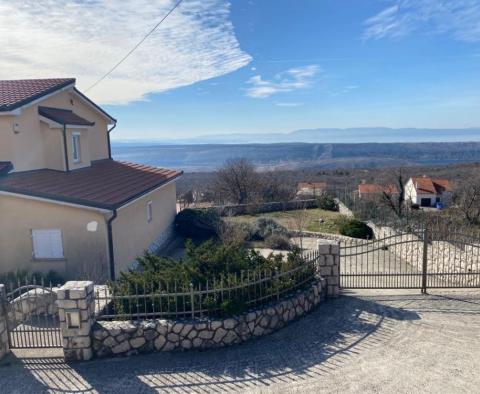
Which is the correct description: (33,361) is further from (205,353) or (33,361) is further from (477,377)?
(477,377)

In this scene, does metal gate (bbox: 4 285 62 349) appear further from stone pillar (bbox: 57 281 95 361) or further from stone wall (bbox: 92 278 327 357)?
stone wall (bbox: 92 278 327 357)

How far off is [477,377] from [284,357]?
121 inches

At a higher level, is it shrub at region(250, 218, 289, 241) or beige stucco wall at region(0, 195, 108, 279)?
beige stucco wall at region(0, 195, 108, 279)

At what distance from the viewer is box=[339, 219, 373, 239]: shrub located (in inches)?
798

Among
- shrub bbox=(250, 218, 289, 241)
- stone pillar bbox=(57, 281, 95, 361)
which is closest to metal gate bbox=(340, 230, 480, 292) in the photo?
shrub bbox=(250, 218, 289, 241)

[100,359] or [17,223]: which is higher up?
[17,223]

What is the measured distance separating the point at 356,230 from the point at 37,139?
14870 mm

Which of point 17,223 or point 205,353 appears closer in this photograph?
point 205,353

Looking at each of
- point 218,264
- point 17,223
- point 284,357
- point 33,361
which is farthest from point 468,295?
point 17,223

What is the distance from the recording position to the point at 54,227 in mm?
11414

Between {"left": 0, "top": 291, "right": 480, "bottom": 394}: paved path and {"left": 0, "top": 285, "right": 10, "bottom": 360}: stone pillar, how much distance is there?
213 millimetres

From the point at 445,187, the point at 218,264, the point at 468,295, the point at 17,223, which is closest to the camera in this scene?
the point at 218,264

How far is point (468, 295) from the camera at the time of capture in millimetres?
9938

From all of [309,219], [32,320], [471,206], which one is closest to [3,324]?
[32,320]
